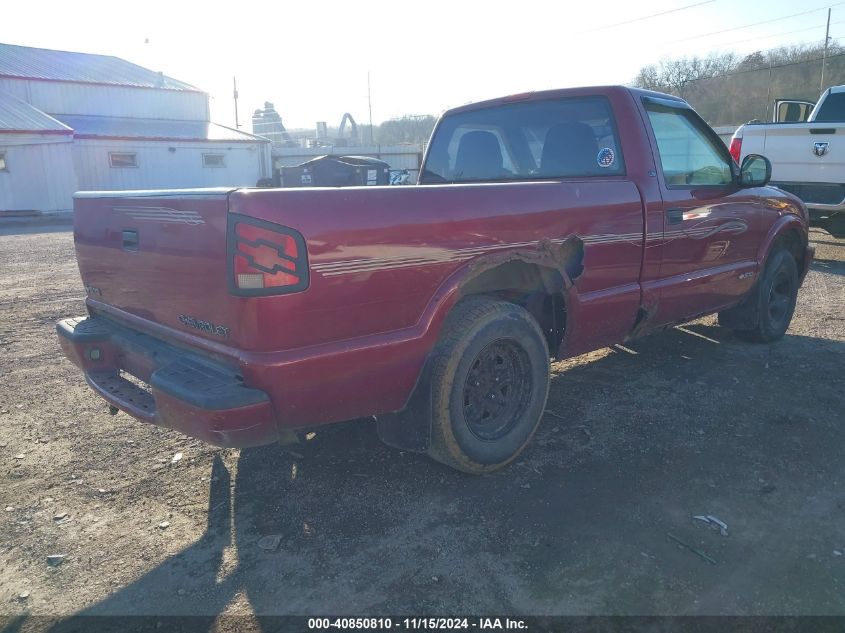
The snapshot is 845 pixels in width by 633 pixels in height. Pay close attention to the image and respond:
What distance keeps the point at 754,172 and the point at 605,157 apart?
4.88 ft

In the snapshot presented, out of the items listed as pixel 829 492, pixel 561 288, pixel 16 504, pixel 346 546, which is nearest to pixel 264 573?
pixel 346 546

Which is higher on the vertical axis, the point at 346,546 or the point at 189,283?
the point at 189,283

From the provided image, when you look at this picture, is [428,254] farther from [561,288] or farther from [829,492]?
[829,492]

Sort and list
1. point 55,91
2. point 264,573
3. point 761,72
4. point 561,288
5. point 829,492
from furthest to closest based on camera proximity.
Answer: point 761,72
point 55,91
point 561,288
point 829,492
point 264,573

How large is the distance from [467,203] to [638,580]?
5.68 ft

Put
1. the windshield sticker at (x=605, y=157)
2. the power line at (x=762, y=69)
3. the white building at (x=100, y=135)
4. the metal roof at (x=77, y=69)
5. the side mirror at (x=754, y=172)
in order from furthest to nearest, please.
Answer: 1. the power line at (x=762, y=69)
2. the metal roof at (x=77, y=69)
3. the white building at (x=100, y=135)
4. the side mirror at (x=754, y=172)
5. the windshield sticker at (x=605, y=157)

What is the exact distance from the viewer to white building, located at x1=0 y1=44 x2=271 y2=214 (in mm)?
22469

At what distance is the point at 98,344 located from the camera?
10.8ft

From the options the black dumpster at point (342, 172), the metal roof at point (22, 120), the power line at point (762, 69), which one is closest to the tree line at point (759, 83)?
the power line at point (762, 69)

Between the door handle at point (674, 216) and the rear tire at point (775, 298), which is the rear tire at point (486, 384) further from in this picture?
the rear tire at point (775, 298)

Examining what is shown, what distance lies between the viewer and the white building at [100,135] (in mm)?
22469

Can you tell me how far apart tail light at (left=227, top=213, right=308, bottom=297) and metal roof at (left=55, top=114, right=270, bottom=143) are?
2598 cm

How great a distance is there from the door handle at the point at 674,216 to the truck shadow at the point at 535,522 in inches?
47.5

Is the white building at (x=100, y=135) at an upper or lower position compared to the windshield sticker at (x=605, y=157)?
upper
